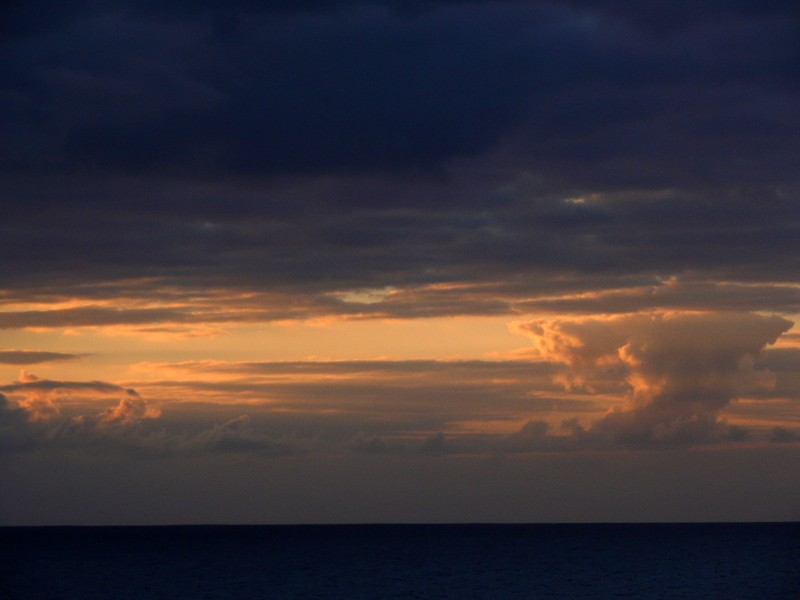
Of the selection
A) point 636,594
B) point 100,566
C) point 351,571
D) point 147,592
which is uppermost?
point 100,566

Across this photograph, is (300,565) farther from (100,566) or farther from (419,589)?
(419,589)

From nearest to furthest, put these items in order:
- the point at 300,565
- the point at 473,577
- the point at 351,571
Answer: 1. the point at 473,577
2. the point at 351,571
3. the point at 300,565

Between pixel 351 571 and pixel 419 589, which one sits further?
pixel 351 571

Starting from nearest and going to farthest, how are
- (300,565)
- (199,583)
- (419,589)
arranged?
(419,589) → (199,583) → (300,565)

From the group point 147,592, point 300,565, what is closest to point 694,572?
point 300,565

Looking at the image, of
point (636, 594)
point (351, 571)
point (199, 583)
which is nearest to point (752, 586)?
point (636, 594)

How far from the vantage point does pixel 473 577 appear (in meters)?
150

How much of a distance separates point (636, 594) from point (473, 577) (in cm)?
3147

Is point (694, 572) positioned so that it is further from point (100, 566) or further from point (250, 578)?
point (100, 566)

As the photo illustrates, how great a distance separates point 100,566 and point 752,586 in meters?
94.7

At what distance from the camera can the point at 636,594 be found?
12300cm

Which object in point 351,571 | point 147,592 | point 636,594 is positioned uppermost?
point 351,571

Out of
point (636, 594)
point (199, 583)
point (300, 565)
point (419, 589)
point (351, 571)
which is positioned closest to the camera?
point (636, 594)

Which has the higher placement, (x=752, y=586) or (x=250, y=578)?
(x=250, y=578)
